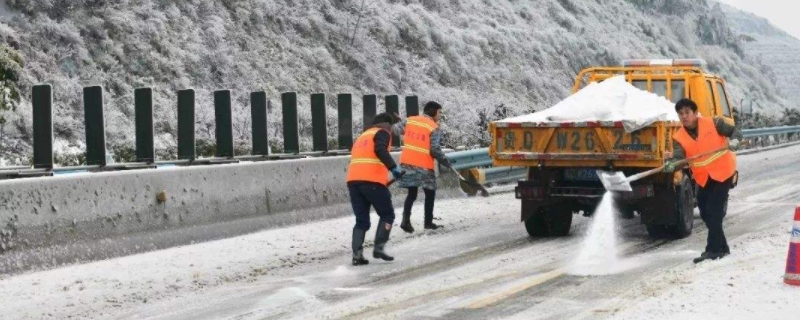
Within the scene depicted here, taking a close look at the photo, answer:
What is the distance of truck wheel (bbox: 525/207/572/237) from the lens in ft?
45.1

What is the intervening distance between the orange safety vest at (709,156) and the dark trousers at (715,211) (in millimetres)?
76

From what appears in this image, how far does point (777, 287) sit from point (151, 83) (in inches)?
708

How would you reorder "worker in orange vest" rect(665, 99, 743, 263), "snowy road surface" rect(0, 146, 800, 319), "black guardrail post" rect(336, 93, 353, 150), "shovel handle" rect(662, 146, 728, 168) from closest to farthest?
1. "snowy road surface" rect(0, 146, 800, 319)
2. "worker in orange vest" rect(665, 99, 743, 263)
3. "shovel handle" rect(662, 146, 728, 168)
4. "black guardrail post" rect(336, 93, 353, 150)

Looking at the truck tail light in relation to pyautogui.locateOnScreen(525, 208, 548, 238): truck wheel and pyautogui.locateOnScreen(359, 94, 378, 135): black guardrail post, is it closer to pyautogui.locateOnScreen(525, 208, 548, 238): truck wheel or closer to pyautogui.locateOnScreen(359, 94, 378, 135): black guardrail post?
pyautogui.locateOnScreen(525, 208, 548, 238): truck wheel

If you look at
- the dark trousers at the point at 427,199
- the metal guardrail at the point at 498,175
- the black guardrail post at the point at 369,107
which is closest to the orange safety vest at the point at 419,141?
the dark trousers at the point at 427,199

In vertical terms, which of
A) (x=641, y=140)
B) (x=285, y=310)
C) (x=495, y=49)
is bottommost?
(x=285, y=310)

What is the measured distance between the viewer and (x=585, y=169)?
1334 cm

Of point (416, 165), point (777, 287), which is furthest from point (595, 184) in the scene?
point (777, 287)

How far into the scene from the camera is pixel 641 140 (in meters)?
12.7

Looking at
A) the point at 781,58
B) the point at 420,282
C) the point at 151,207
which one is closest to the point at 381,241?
the point at 420,282

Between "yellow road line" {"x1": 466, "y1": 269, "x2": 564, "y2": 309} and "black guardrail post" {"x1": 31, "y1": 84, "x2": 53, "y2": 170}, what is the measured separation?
5.27 meters

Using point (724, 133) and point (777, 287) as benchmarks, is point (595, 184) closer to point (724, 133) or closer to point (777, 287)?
point (724, 133)

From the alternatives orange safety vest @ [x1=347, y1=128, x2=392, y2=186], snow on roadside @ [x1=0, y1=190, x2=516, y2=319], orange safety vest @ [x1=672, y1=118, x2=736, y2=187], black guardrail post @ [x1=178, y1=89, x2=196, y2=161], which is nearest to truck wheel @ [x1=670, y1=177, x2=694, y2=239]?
orange safety vest @ [x1=672, y1=118, x2=736, y2=187]

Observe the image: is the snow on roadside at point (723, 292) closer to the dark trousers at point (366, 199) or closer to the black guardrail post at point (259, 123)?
the dark trousers at point (366, 199)
